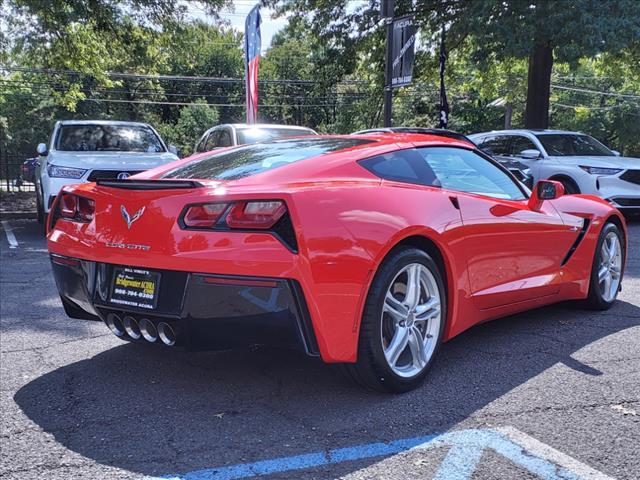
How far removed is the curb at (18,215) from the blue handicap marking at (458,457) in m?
12.1

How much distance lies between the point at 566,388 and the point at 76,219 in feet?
9.18

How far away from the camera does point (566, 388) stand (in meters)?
3.52

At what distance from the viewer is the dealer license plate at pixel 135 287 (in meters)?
3.15

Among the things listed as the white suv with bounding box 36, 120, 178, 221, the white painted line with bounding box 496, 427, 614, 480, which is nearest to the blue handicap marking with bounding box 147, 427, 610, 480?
the white painted line with bounding box 496, 427, 614, 480

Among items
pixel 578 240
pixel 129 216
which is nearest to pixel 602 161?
pixel 578 240

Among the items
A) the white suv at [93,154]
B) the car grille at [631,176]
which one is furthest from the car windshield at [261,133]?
the car grille at [631,176]

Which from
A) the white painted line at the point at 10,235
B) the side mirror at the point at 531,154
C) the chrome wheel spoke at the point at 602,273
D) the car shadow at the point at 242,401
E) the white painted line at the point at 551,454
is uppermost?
the side mirror at the point at 531,154

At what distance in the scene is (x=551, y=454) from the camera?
2.74 metres

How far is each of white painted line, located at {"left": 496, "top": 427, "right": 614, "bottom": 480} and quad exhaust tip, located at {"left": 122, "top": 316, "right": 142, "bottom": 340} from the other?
1797 millimetres

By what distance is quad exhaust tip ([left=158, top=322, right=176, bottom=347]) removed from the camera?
3143mm

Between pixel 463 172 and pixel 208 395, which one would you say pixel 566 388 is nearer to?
pixel 463 172

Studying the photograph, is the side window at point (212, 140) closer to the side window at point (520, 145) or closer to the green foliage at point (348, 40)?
the green foliage at point (348, 40)

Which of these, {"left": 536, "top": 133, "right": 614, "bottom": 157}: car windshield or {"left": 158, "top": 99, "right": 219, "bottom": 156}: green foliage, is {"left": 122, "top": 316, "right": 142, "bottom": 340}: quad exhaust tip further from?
{"left": 158, "top": 99, "right": 219, "bottom": 156}: green foliage

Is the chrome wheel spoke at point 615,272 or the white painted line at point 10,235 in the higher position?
the chrome wheel spoke at point 615,272
